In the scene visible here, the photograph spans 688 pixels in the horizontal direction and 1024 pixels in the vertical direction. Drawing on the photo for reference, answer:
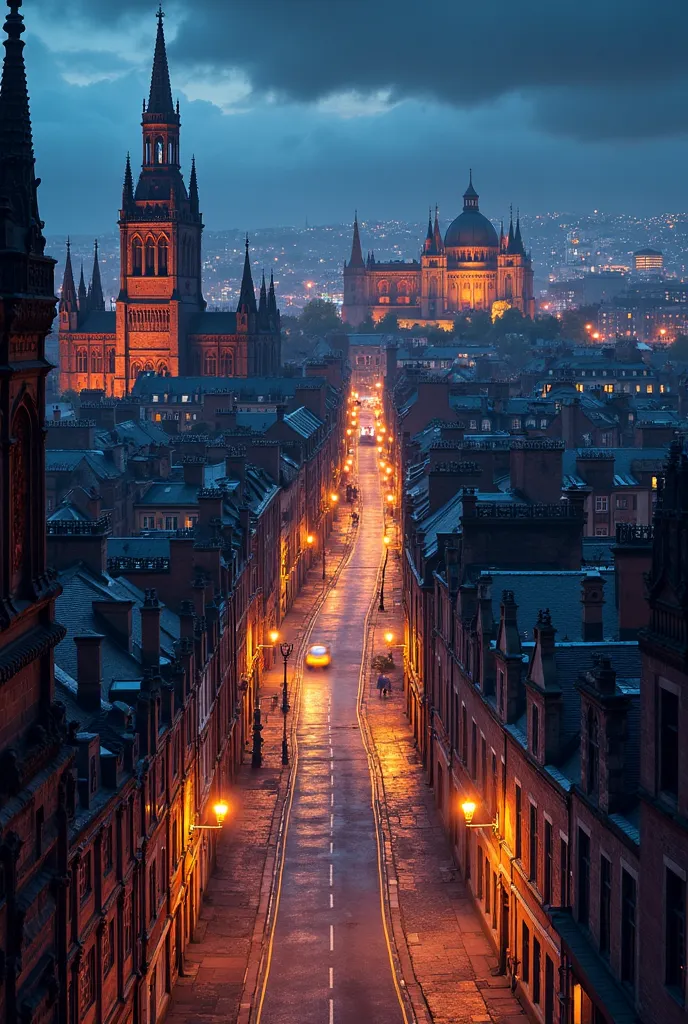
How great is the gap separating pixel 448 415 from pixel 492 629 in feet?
303

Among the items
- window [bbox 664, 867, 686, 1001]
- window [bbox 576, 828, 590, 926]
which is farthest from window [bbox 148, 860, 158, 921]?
window [bbox 664, 867, 686, 1001]

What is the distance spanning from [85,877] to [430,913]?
20375mm

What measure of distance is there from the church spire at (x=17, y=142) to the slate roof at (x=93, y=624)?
68.6 feet

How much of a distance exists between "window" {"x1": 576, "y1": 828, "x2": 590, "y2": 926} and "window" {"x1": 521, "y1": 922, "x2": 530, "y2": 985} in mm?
7218

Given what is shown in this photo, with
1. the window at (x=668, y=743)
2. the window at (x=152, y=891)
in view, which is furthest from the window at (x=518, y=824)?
the window at (x=668, y=743)

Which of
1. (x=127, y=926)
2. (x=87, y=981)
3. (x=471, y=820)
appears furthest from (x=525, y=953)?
(x=87, y=981)

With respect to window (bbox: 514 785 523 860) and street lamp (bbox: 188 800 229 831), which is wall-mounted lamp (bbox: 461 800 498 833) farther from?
street lamp (bbox: 188 800 229 831)

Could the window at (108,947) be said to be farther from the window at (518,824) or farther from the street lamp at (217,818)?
the street lamp at (217,818)

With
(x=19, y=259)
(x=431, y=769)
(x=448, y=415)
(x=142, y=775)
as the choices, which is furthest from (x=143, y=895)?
(x=448, y=415)

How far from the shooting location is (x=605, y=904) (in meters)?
38.7

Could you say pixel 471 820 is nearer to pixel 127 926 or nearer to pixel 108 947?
pixel 127 926

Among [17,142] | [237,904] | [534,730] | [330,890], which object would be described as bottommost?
[237,904]

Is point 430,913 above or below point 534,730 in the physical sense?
below

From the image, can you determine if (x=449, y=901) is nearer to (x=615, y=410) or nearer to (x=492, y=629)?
(x=492, y=629)
